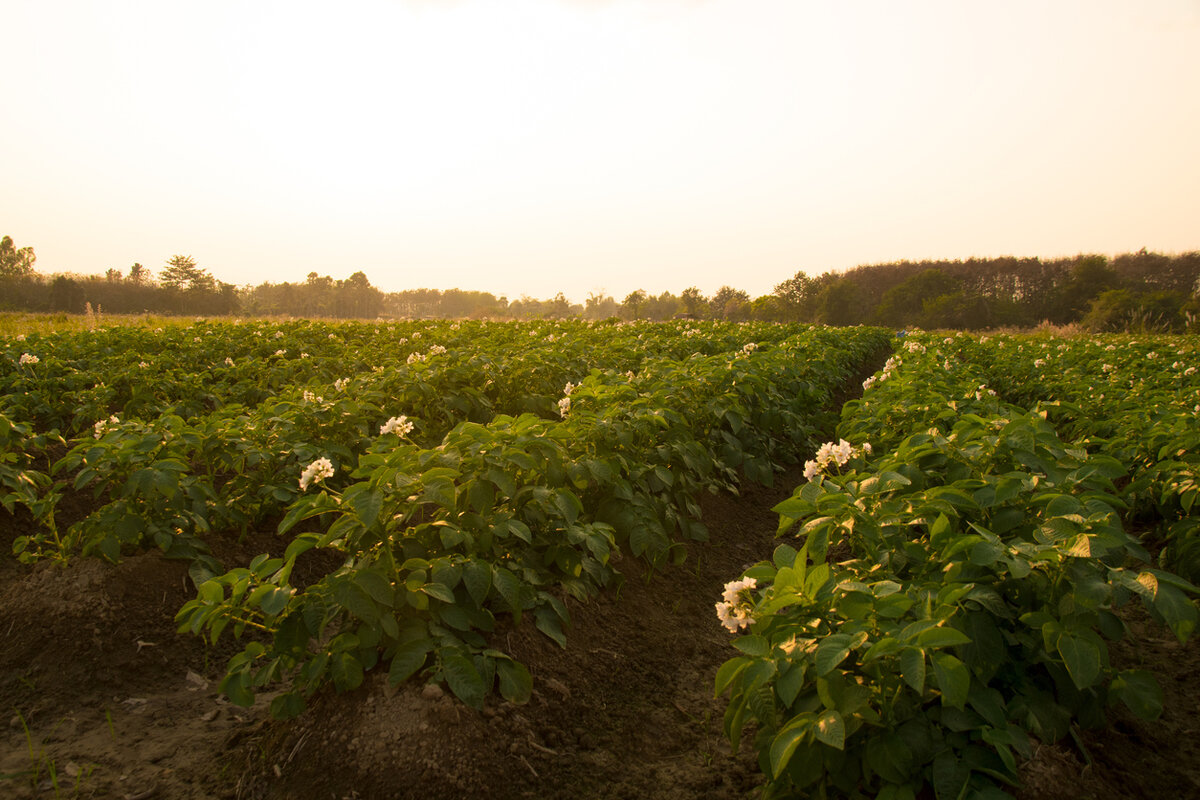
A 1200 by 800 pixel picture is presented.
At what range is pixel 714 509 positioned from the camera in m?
4.84

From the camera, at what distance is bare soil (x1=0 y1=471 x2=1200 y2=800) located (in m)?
1.96

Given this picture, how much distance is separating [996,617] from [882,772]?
69 cm

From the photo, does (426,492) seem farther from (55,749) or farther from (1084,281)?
(1084,281)

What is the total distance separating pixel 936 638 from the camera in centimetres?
151

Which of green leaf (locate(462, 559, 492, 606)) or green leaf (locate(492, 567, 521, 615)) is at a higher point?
green leaf (locate(462, 559, 492, 606))

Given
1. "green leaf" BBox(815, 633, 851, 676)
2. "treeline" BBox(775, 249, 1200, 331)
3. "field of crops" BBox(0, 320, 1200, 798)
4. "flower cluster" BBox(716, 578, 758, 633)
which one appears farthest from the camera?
"treeline" BBox(775, 249, 1200, 331)

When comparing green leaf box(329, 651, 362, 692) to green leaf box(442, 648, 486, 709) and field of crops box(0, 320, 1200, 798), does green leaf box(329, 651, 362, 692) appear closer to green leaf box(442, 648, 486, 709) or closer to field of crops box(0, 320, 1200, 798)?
field of crops box(0, 320, 1200, 798)

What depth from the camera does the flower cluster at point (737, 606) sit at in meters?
1.93

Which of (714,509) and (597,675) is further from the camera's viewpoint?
(714,509)

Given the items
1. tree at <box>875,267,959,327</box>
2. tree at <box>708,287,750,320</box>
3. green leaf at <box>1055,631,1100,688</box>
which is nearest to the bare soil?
green leaf at <box>1055,631,1100,688</box>

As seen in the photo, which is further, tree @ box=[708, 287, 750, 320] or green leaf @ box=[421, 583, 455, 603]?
tree @ box=[708, 287, 750, 320]

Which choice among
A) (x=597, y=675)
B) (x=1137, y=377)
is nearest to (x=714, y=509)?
(x=597, y=675)

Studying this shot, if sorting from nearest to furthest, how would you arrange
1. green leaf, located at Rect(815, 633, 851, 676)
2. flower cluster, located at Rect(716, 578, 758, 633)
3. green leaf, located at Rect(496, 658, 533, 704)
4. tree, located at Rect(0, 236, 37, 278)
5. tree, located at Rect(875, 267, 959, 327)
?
green leaf, located at Rect(815, 633, 851, 676), flower cluster, located at Rect(716, 578, 758, 633), green leaf, located at Rect(496, 658, 533, 704), tree, located at Rect(875, 267, 959, 327), tree, located at Rect(0, 236, 37, 278)

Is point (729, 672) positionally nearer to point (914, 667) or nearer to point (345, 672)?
point (914, 667)
